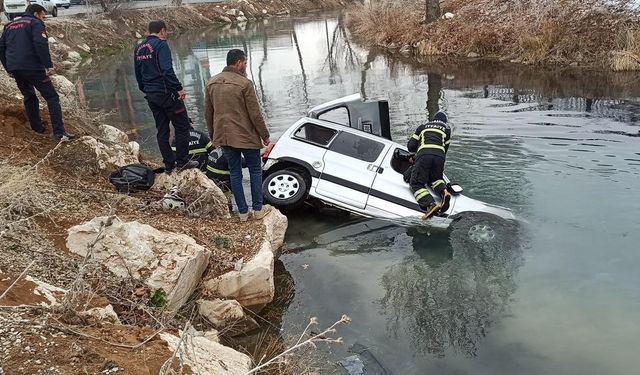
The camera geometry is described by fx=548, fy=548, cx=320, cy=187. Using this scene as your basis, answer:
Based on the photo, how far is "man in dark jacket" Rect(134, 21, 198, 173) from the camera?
6.94m

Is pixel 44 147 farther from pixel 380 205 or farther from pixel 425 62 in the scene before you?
pixel 425 62

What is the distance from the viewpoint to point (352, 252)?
7.88m

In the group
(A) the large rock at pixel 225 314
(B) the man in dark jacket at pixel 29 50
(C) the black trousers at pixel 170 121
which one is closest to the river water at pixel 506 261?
(A) the large rock at pixel 225 314

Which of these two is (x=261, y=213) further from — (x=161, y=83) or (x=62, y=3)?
(x=62, y=3)

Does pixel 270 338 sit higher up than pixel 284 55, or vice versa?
pixel 284 55

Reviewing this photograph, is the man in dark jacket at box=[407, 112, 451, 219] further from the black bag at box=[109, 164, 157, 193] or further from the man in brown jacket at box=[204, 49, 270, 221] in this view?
the black bag at box=[109, 164, 157, 193]

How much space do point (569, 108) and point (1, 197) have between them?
538 inches

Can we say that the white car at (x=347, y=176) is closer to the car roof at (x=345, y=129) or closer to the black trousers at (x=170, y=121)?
the car roof at (x=345, y=129)

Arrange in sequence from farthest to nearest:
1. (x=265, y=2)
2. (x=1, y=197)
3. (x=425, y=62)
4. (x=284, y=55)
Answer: (x=265, y=2), (x=284, y=55), (x=425, y=62), (x=1, y=197)

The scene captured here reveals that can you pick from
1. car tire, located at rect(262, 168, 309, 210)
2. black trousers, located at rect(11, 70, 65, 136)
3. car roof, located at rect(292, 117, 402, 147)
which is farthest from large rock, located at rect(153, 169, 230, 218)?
car roof, located at rect(292, 117, 402, 147)

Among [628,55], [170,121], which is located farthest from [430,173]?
[628,55]

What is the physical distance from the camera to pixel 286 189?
8398 mm

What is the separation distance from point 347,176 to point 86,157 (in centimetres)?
376

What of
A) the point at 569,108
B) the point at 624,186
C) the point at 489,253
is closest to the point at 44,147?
the point at 489,253
